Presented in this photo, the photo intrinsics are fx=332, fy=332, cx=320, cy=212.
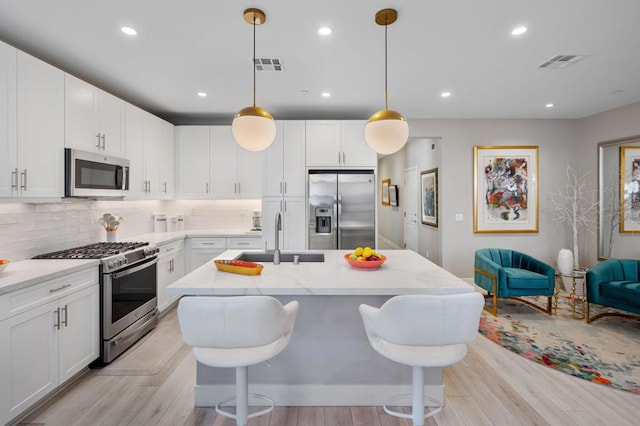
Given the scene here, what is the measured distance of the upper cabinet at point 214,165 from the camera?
4.81 metres

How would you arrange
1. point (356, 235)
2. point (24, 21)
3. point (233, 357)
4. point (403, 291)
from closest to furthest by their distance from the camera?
point (233, 357), point (403, 291), point (24, 21), point (356, 235)

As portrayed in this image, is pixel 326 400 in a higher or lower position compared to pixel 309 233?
lower

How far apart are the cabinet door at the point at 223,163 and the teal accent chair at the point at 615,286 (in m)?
4.53

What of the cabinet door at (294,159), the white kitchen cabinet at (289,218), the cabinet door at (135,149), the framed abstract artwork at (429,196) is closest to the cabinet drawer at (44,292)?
the cabinet door at (135,149)

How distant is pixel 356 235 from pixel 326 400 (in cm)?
242

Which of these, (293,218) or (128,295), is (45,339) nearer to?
(128,295)

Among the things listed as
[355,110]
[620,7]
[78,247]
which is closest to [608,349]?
[620,7]

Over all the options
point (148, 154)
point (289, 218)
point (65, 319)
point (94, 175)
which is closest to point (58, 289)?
point (65, 319)

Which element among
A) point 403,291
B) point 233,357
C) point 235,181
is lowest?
point 233,357

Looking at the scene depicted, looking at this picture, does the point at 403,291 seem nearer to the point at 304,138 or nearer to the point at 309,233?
the point at 309,233

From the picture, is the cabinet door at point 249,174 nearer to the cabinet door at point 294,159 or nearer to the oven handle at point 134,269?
the cabinet door at point 294,159

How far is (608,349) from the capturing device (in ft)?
10.2

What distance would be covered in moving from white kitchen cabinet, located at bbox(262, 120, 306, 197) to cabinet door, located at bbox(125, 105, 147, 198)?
1505 mm

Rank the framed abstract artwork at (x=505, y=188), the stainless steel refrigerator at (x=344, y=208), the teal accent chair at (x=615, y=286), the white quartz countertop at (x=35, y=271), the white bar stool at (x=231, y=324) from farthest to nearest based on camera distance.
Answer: the framed abstract artwork at (x=505, y=188), the stainless steel refrigerator at (x=344, y=208), the teal accent chair at (x=615, y=286), the white quartz countertop at (x=35, y=271), the white bar stool at (x=231, y=324)
